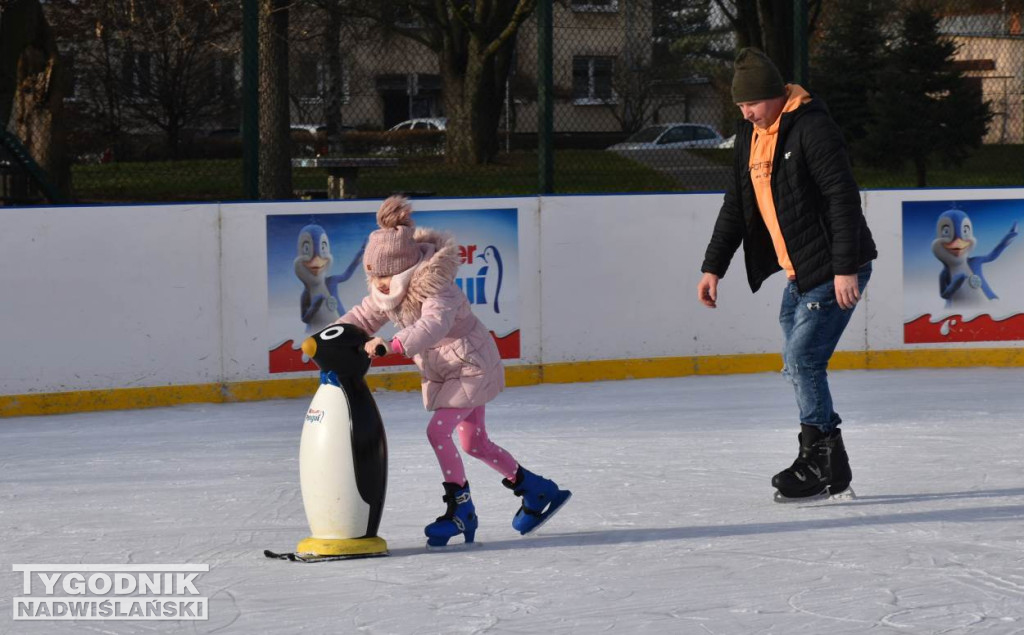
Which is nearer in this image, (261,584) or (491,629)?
(491,629)

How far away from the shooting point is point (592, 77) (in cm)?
922

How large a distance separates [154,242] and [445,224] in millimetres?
1642

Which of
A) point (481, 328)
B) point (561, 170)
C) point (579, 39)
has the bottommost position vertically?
point (481, 328)

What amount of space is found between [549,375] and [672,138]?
1759 millimetres

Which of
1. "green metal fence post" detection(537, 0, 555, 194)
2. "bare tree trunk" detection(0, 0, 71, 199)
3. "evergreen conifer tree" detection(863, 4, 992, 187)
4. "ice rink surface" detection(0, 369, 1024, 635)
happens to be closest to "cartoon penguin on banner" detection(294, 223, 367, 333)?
"ice rink surface" detection(0, 369, 1024, 635)

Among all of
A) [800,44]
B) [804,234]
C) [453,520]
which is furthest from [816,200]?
[800,44]

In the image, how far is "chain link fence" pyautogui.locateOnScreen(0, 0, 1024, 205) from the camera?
895 centimetres

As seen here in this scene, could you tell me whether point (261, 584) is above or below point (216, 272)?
below

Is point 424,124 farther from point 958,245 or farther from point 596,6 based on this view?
point 958,245

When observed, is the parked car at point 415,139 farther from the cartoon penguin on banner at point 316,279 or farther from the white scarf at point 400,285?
the white scarf at point 400,285

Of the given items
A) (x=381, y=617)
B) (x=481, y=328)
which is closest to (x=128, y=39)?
(x=481, y=328)

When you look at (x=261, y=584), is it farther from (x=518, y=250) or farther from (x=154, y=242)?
(x=518, y=250)

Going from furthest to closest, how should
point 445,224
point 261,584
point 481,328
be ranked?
point 445,224 → point 481,328 → point 261,584

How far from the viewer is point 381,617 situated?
13.5 ft
